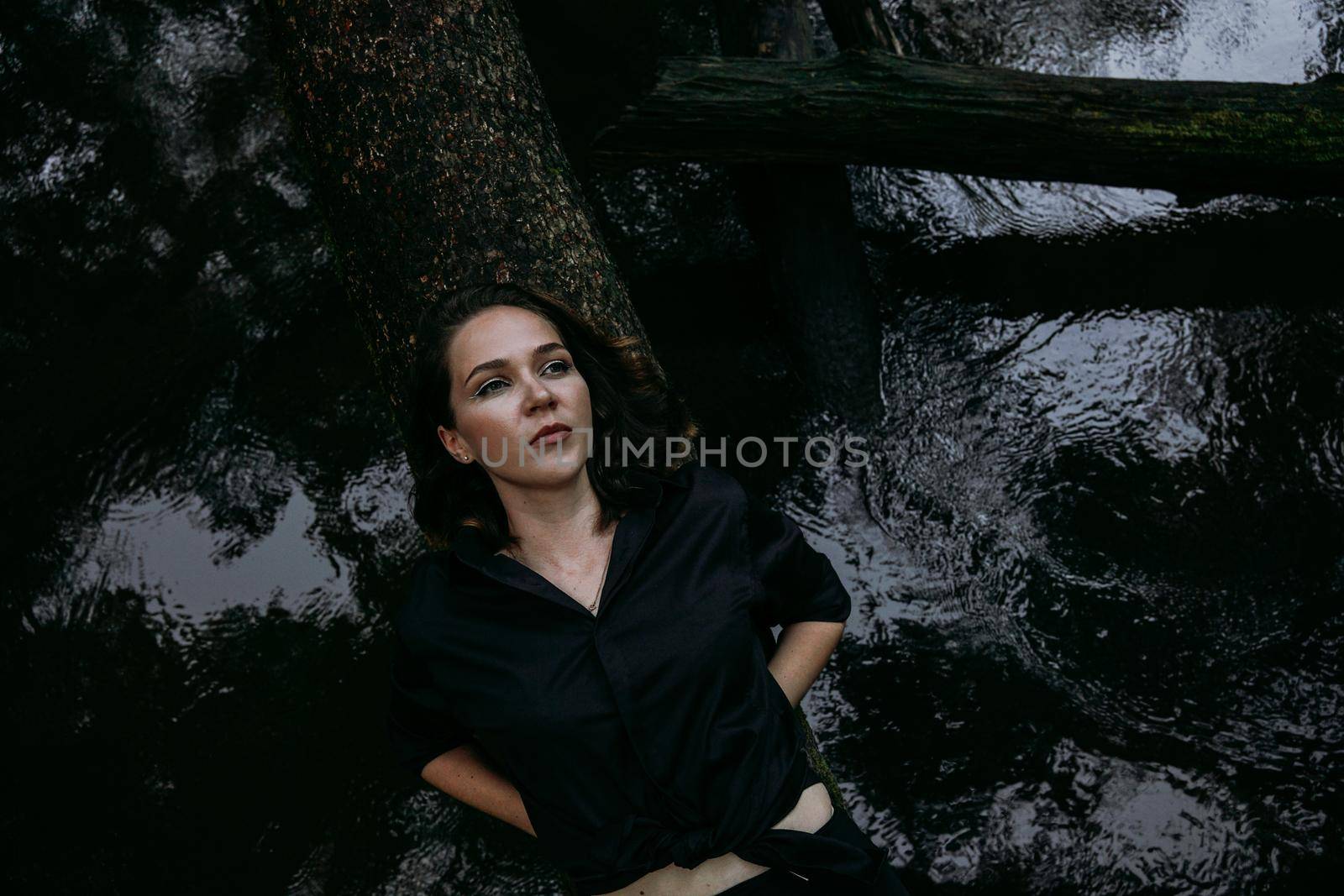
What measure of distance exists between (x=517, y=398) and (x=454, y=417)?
0.16m

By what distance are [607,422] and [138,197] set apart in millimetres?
3350

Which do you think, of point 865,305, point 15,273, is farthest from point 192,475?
point 865,305

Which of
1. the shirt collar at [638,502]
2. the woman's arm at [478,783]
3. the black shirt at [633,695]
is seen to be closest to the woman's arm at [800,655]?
the black shirt at [633,695]

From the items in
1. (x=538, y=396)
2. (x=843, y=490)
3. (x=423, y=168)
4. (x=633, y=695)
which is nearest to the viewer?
(x=633, y=695)

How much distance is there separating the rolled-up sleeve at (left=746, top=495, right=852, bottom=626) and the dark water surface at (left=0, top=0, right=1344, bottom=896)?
1.31 m

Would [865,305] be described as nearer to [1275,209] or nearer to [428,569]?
[1275,209]

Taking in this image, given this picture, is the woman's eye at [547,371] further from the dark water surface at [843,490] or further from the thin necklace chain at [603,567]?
the dark water surface at [843,490]

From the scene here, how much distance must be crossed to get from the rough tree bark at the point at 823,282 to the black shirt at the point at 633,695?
1.97 m

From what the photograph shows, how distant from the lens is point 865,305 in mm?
3877

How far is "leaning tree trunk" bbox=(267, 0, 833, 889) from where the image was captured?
89.0 inches

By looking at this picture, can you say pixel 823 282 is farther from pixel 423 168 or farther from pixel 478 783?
pixel 478 783

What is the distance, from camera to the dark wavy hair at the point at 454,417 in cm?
201

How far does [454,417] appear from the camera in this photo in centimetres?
198

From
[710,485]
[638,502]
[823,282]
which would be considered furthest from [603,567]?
[823,282]
